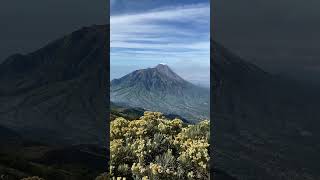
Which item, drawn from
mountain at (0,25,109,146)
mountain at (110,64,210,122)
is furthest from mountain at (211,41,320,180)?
mountain at (110,64,210,122)

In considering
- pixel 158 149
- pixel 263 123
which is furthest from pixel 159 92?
pixel 263 123

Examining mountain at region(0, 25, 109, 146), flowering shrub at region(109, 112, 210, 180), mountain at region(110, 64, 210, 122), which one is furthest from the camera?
mountain at region(110, 64, 210, 122)

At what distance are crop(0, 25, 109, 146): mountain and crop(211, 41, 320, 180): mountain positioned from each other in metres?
1.80

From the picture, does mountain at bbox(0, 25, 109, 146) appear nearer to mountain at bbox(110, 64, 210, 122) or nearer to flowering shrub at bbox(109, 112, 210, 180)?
flowering shrub at bbox(109, 112, 210, 180)

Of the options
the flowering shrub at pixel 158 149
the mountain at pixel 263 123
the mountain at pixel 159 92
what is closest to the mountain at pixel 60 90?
the flowering shrub at pixel 158 149

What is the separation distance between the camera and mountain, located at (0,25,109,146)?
8461 millimetres

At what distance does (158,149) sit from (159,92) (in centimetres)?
252

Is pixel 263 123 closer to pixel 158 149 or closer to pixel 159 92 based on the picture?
pixel 158 149

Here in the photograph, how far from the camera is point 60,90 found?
340 inches

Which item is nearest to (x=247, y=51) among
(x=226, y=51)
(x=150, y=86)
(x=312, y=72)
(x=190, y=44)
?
(x=226, y=51)

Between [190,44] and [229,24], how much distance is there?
2604 millimetres

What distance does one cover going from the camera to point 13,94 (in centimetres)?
844

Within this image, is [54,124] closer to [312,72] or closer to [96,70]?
[96,70]

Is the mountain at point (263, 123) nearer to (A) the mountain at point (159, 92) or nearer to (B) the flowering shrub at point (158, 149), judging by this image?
(B) the flowering shrub at point (158, 149)
